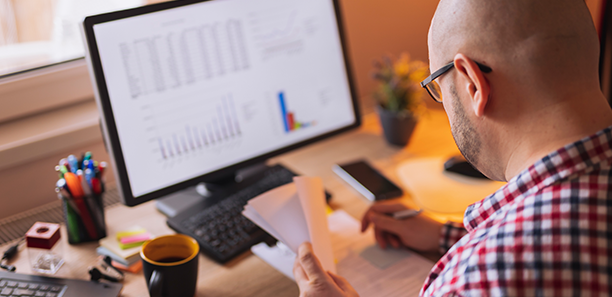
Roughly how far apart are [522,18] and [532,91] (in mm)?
91

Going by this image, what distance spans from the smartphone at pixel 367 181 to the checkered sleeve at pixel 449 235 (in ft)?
0.68

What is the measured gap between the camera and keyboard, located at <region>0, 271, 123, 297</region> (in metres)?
0.78

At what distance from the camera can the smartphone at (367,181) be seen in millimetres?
1155

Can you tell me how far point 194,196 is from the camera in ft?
3.70

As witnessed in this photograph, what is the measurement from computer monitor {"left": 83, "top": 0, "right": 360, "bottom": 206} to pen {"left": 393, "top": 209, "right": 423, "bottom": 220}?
0.29 meters

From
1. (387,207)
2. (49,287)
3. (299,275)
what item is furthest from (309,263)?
(49,287)

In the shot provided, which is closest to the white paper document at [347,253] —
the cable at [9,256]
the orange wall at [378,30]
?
the cable at [9,256]

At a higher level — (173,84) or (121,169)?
(173,84)

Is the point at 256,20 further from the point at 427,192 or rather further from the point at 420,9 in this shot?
the point at 420,9

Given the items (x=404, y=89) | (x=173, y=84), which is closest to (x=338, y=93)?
(x=404, y=89)

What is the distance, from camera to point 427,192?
1.17m

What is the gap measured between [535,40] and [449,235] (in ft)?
1.53

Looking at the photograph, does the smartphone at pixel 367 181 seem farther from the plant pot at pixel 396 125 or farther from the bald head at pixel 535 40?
the bald head at pixel 535 40

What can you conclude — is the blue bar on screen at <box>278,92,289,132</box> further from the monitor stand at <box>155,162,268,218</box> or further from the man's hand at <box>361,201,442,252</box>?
the man's hand at <box>361,201,442,252</box>
